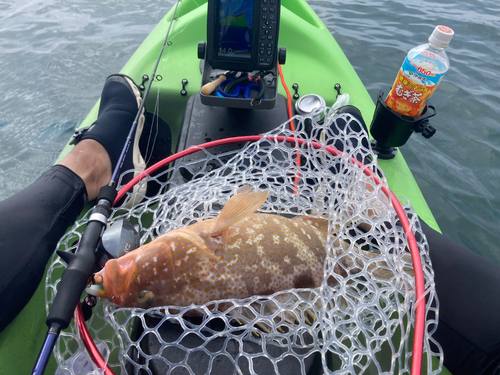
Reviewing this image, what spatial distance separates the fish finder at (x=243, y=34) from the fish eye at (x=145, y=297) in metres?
1.37

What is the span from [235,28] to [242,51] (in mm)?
132

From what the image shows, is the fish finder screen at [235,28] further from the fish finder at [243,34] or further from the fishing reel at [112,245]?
the fishing reel at [112,245]

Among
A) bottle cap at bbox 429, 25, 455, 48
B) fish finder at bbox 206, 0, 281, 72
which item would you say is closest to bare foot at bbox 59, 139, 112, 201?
fish finder at bbox 206, 0, 281, 72

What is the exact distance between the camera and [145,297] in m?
1.07

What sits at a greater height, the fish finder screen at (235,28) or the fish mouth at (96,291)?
the fish finder screen at (235,28)

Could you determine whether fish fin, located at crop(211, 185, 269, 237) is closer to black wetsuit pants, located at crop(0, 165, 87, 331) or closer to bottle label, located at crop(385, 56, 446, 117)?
black wetsuit pants, located at crop(0, 165, 87, 331)

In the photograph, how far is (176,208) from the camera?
4.88 feet

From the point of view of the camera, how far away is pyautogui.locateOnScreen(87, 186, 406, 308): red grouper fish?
1.07 m

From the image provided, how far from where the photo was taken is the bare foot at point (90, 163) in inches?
72.5

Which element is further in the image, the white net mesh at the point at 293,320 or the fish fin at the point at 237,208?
the fish fin at the point at 237,208

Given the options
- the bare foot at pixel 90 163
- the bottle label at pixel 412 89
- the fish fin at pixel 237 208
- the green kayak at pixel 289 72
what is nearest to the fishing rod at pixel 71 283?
the fish fin at pixel 237 208

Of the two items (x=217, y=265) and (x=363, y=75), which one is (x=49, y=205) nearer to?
(x=217, y=265)

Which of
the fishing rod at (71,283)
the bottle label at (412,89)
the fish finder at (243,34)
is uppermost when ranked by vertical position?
the fish finder at (243,34)

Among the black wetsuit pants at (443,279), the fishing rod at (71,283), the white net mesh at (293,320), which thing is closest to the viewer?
the fishing rod at (71,283)
